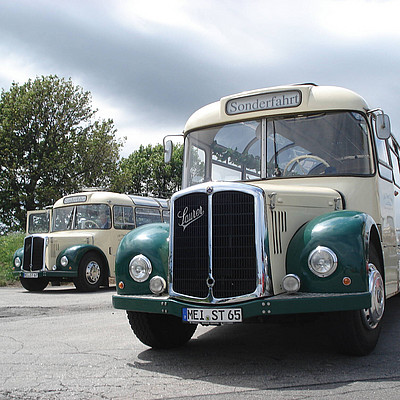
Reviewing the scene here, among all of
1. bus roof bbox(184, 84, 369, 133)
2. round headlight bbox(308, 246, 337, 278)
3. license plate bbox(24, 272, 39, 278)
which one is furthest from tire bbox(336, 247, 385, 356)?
license plate bbox(24, 272, 39, 278)

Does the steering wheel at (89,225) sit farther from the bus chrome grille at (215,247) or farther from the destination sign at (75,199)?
the bus chrome grille at (215,247)

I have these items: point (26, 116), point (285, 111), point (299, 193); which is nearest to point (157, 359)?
point (299, 193)

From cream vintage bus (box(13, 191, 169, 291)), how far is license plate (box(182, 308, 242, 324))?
9.80 m

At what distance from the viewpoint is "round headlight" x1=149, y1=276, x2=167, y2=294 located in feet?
16.8

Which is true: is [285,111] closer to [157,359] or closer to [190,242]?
[190,242]

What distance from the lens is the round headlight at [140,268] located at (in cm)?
521

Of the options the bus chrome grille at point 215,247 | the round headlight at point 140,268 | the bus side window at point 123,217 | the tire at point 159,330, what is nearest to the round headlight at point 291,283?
the bus chrome grille at point 215,247

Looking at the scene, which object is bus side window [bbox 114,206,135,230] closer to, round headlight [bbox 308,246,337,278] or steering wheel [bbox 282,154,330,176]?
steering wheel [bbox 282,154,330,176]

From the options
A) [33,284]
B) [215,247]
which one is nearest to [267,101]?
[215,247]

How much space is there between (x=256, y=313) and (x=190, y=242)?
91cm

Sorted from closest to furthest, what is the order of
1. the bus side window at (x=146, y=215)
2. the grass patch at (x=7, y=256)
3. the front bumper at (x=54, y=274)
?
the front bumper at (x=54, y=274) → the bus side window at (x=146, y=215) → the grass patch at (x=7, y=256)

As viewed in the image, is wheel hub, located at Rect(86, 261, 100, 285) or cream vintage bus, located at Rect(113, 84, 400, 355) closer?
cream vintage bus, located at Rect(113, 84, 400, 355)

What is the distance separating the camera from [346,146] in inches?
242

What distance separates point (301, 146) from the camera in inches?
245
